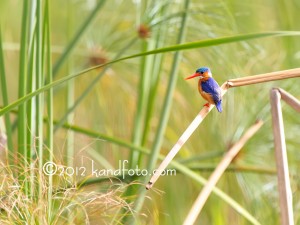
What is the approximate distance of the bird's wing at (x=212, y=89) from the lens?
69 cm

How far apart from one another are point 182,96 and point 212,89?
946 millimetres

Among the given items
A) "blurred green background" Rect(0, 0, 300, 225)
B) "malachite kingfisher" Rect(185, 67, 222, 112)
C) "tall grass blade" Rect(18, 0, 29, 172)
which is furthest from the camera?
"blurred green background" Rect(0, 0, 300, 225)

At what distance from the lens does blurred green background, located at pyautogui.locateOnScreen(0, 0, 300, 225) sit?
47.3 inches

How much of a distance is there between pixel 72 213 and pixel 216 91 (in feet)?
0.88

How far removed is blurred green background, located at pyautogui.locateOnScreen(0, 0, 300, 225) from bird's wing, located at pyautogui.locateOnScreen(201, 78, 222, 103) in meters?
0.29

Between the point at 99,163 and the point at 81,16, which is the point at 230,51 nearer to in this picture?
the point at 99,163

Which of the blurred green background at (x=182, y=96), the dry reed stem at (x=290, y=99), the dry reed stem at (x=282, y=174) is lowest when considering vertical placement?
the dry reed stem at (x=282, y=174)

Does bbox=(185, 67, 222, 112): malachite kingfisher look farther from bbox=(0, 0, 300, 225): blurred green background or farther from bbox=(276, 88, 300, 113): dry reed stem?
bbox=(0, 0, 300, 225): blurred green background

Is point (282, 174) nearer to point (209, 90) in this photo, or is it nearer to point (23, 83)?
point (209, 90)

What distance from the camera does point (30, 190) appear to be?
0.83 meters

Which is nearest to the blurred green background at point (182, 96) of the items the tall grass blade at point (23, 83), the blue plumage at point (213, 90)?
the tall grass blade at point (23, 83)

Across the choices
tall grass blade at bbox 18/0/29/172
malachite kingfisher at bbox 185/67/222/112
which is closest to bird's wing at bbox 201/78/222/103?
malachite kingfisher at bbox 185/67/222/112

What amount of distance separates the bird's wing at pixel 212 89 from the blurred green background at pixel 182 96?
0.29m

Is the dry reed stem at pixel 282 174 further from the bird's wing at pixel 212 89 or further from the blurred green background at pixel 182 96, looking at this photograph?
the blurred green background at pixel 182 96
